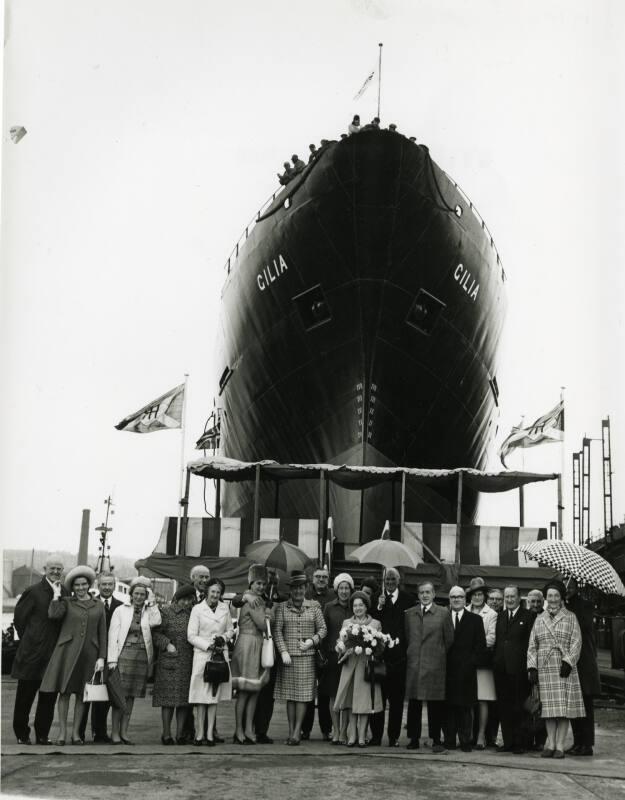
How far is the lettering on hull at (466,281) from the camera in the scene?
16609mm

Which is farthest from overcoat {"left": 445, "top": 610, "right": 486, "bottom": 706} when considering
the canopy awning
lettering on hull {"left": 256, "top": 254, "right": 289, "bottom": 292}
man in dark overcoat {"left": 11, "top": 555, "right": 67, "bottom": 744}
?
lettering on hull {"left": 256, "top": 254, "right": 289, "bottom": 292}

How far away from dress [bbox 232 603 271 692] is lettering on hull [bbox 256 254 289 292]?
9659 millimetres

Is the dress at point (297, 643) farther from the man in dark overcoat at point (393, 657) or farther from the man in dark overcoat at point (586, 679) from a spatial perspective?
the man in dark overcoat at point (586, 679)

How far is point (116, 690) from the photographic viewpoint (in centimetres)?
716

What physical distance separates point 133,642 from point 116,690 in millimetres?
395

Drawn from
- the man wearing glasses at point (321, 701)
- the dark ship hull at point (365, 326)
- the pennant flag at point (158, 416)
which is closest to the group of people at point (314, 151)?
the dark ship hull at point (365, 326)

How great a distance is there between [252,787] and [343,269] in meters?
11.3

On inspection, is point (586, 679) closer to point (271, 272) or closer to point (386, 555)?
point (386, 555)

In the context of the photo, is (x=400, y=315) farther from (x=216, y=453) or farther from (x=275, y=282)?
(x=216, y=453)

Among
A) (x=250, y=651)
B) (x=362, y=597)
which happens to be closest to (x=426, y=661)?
(x=362, y=597)

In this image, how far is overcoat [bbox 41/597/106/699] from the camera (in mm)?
7105

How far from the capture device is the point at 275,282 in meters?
16.5

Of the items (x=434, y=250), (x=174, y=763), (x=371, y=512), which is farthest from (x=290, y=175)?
(x=174, y=763)

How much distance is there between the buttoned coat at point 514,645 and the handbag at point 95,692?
324 cm
